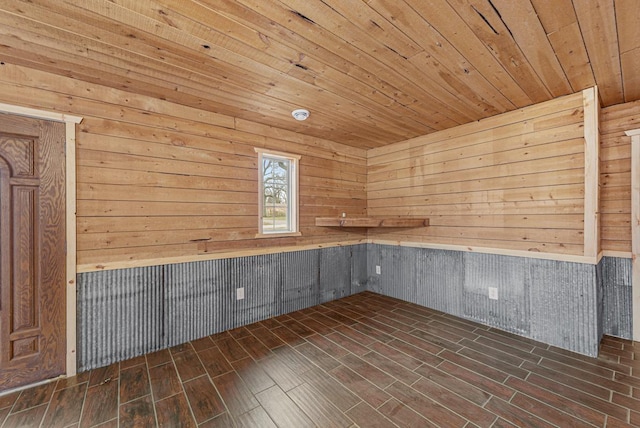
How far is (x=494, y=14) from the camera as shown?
152 cm

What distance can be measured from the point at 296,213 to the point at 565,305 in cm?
289

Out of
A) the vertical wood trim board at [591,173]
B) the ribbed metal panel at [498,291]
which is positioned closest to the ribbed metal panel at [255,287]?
the ribbed metal panel at [498,291]

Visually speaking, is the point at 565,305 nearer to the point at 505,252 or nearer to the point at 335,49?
the point at 505,252

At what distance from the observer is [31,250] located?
204 cm

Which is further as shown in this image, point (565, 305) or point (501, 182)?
point (501, 182)

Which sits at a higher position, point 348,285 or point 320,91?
point 320,91

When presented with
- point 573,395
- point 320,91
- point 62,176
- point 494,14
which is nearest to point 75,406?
point 62,176

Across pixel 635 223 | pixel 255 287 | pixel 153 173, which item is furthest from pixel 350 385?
pixel 635 223

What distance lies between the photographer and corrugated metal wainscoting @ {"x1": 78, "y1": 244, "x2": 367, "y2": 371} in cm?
226

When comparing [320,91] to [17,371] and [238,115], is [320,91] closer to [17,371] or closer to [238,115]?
[238,115]

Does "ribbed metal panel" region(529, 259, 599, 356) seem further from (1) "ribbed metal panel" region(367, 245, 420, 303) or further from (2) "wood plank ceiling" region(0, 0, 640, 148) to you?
(2) "wood plank ceiling" region(0, 0, 640, 148)

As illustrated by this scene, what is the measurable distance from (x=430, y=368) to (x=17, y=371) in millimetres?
3077

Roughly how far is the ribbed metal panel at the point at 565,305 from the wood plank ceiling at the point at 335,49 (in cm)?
162

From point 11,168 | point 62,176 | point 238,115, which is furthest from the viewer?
point 238,115
